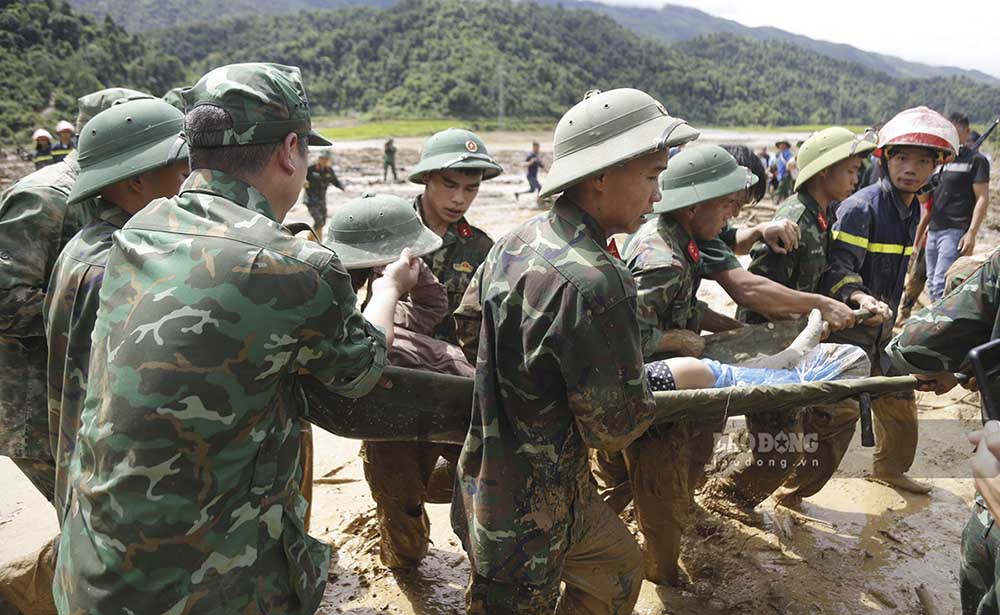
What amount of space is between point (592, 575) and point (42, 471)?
2327 millimetres

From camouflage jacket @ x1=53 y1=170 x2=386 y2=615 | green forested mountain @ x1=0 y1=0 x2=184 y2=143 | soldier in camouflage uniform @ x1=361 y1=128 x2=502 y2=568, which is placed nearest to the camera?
camouflage jacket @ x1=53 y1=170 x2=386 y2=615

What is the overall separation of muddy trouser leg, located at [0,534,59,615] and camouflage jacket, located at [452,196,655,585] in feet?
5.99

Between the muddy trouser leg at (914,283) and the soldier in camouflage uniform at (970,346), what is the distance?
18.9 feet

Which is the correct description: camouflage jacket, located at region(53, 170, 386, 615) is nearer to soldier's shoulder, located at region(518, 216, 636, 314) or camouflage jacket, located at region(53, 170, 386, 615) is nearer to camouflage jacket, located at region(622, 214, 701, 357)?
soldier's shoulder, located at region(518, 216, 636, 314)

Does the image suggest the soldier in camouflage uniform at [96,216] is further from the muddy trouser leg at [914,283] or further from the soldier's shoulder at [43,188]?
the muddy trouser leg at [914,283]

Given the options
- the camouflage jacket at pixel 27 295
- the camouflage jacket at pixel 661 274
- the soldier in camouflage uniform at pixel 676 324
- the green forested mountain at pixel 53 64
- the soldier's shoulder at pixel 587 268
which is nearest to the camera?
the soldier's shoulder at pixel 587 268

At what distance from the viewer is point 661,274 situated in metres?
3.07

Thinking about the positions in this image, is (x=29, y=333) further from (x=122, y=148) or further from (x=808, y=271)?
(x=808, y=271)

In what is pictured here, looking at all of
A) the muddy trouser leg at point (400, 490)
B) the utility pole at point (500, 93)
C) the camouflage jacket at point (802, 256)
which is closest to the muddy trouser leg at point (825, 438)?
the camouflage jacket at point (802, 256)

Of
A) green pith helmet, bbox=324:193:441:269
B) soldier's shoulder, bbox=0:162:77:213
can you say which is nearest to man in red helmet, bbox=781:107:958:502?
green pith helmet, bbox=324:193:441:269

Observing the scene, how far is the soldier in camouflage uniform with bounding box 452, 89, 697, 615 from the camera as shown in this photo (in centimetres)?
208

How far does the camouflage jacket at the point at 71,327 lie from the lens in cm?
210

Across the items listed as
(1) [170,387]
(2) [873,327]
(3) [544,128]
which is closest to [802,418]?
(2) [873,327]

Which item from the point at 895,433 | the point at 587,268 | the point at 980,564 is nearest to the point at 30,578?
the point at 587,268
